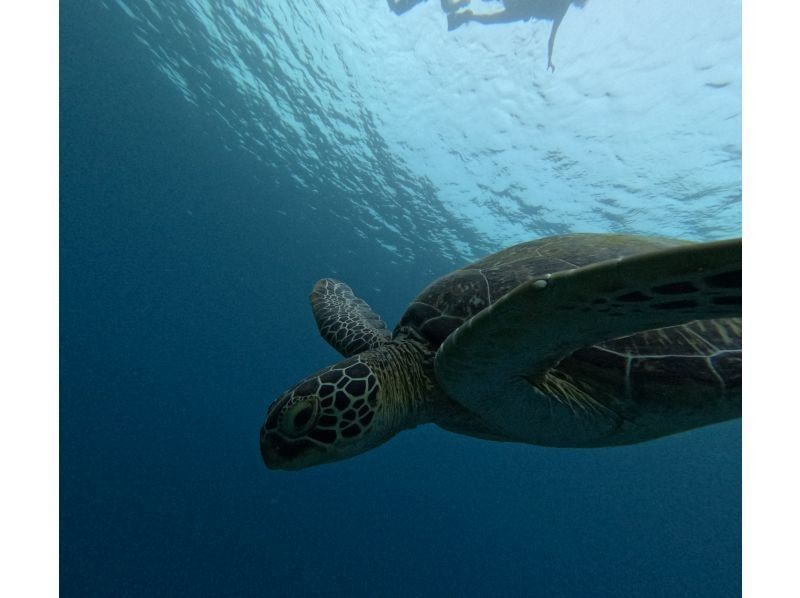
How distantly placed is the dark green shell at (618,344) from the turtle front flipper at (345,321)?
0.81 meters

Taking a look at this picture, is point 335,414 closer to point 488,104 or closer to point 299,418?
point 299,418

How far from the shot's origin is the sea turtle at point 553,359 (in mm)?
993

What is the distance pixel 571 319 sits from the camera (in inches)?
46.0

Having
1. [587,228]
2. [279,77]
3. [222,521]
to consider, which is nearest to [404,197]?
[279,77]

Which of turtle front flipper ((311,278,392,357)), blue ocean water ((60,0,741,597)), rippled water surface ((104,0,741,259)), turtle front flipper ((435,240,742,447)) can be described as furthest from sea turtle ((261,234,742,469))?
blue ocean water ((60,0,741,597))

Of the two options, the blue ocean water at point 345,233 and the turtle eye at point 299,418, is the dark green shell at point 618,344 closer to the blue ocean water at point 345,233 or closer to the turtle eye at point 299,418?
the turtle eye at point 299,418

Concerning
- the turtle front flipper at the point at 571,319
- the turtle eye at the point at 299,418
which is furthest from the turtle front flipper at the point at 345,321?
the turtle front flipper at the point at 571,319

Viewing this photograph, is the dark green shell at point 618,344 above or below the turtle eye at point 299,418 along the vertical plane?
below

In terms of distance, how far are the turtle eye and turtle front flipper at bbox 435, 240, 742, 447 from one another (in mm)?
732

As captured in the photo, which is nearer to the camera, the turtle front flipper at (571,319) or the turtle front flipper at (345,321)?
the turtle front flipper at (571,319)

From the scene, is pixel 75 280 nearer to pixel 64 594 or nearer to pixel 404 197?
pixel 64 594

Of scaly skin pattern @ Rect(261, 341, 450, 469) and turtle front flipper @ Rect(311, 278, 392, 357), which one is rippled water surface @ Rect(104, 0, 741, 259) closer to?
turtle front flipper @ Rect(311, 278, 392, 357)

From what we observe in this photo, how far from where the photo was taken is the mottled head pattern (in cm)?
205

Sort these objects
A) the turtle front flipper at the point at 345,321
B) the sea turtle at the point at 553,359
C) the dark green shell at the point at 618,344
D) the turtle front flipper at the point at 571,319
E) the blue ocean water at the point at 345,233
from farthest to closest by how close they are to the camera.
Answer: the blue ocean water at the point at 345,233 < the turtle front flipper at the point at 345,321 < the dark green shell at the point at 618,344 < the sea turtle at the point at 553,359 < the turtle front flipper at the point at 571,319
